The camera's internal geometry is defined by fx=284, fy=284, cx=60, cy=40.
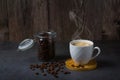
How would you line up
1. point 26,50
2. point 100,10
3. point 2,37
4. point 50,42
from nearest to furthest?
point 50,42 → point 26,50 → point 100,10 → point 2,37

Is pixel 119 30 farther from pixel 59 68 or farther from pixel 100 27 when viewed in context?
pixel 59 68

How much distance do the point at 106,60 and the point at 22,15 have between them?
0.64 metres

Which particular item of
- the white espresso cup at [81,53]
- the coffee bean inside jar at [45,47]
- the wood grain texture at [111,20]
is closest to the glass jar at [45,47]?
the coffee bean inside jar at [45,47]

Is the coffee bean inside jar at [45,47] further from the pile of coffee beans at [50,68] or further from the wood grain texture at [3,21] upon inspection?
the wood grain texture at [3,21]

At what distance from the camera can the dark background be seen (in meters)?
1.69

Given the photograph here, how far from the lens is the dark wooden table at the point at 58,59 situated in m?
1.17

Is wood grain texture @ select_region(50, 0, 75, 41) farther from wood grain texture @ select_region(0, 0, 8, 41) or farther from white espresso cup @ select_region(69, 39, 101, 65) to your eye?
white espresso cup @ select_region(69, 39, 101, 65)

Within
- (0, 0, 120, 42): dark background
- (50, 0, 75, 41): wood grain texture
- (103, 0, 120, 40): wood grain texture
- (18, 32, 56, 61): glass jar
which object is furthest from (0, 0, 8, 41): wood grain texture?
(103, 0, 120, 40): wood grain texture

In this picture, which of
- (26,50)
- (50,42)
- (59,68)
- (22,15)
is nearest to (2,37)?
(22,15)

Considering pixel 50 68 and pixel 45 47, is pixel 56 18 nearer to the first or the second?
pixel 45 47

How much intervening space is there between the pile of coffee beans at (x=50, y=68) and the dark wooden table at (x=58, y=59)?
2 centimetres

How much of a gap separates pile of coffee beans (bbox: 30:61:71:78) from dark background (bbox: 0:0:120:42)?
0.46 m

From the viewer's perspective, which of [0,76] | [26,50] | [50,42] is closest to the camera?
[0,76]

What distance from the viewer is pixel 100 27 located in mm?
1715
